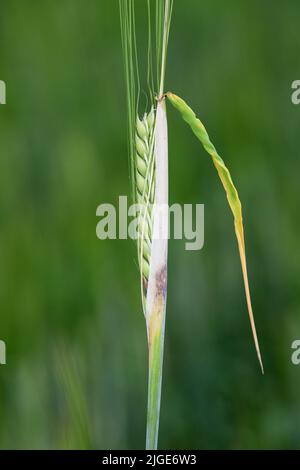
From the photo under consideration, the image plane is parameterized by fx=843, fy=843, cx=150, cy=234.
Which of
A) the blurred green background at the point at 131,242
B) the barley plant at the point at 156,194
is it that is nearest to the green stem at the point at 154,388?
the barley plant at the point at 156,194

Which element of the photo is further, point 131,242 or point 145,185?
point 131,242

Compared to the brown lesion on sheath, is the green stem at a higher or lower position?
lower

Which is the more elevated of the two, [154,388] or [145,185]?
[145,185]

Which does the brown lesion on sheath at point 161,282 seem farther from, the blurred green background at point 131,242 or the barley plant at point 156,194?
the blurred green background at point 131,242

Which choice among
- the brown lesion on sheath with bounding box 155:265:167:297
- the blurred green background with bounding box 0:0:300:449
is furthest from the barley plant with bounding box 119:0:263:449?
the blurred green background with bounding box 0:0:300:449

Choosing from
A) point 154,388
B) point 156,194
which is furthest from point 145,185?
point 154,388

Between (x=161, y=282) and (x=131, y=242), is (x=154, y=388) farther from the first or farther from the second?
(x=131, y=242)

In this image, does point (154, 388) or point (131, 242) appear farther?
point (131, 242)

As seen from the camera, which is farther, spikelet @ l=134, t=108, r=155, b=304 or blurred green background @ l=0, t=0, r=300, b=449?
blurred green background @ l=0, t=0, r=300, b=449


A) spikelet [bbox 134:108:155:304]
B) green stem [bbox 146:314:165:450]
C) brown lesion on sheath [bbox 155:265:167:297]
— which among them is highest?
spikelet [bbox 134:108:155:304]

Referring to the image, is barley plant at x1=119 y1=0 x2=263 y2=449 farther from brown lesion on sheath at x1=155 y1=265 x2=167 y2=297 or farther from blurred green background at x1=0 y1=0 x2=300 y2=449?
blurred green background at x1=0 y1=0 x2=300 y2=449

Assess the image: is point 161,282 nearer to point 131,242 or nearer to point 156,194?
point 156,194
